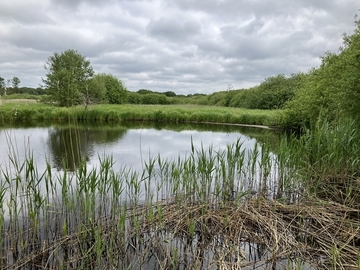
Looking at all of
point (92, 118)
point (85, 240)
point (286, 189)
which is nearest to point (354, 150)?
point (286, 189)

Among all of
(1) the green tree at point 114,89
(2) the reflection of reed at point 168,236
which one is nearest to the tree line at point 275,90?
(1) the green tree at point 114,89

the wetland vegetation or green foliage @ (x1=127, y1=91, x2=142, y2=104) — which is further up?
green foliage @ (x1=127, y1=91, x2=142, y2=104)

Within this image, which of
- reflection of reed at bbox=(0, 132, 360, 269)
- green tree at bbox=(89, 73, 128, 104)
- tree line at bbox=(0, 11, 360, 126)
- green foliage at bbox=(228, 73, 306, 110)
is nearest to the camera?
reflection of reed at bbox=(0, 132, 360, 269)

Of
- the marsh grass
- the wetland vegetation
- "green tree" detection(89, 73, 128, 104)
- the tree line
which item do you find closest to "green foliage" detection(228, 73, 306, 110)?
the tree line

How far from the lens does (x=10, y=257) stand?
3.24 metres

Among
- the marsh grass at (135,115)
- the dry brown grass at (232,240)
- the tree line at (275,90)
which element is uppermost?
the tree line at (275,90)

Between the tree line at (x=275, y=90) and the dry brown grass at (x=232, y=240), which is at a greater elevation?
the tree line at (x=275, y=90)

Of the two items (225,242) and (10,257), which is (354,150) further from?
(10,257)

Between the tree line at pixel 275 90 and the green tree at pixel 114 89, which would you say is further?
the green tree at pixel 114 89

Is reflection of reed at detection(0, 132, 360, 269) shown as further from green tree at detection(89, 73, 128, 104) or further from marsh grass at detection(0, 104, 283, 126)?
green tree at detection(89, 73, 128, 104)

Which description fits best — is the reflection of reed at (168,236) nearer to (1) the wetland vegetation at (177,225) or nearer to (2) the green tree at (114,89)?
(1) the wetland vegetation at (177,225)

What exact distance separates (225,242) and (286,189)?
2.29m

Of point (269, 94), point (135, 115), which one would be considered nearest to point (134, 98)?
point (269, 94)

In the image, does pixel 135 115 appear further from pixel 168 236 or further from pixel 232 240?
pixel 232 240
